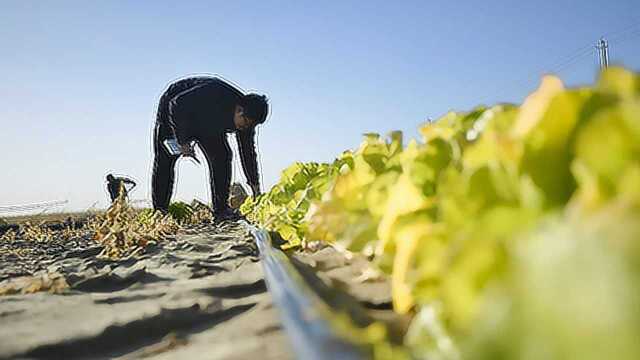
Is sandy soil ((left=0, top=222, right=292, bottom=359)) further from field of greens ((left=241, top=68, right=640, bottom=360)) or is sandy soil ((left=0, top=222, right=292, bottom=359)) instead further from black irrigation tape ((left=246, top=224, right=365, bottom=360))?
field of greens ((left=241, top=68, right=640, bottom=360))

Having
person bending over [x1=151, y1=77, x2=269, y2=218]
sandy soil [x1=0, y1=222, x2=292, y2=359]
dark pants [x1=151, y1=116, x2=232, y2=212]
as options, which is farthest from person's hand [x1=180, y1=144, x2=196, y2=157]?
sandy soil [x1=0, y1=222, x2=292, y2=359]

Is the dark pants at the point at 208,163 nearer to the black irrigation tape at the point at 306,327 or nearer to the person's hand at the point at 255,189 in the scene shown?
the person's hand at the point at 255,189

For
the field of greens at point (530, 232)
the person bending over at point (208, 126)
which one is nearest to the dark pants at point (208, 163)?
the person bending over at point (208, 126)

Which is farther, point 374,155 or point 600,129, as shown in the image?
point 374,155

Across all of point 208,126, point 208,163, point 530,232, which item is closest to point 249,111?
point 208,126

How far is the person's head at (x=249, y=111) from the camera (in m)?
7.94

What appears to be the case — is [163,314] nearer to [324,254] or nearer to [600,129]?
[324,254]

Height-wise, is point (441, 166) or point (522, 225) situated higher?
point (441, 166)

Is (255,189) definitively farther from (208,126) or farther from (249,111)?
(208,126)

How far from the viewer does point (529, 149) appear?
36.0 inches

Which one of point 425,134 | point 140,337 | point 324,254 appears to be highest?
point 425,134

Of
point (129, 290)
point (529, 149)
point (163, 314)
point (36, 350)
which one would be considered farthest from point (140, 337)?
point (529, 149)

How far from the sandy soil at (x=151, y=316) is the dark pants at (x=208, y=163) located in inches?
180

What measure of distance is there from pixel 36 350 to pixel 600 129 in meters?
1.47
